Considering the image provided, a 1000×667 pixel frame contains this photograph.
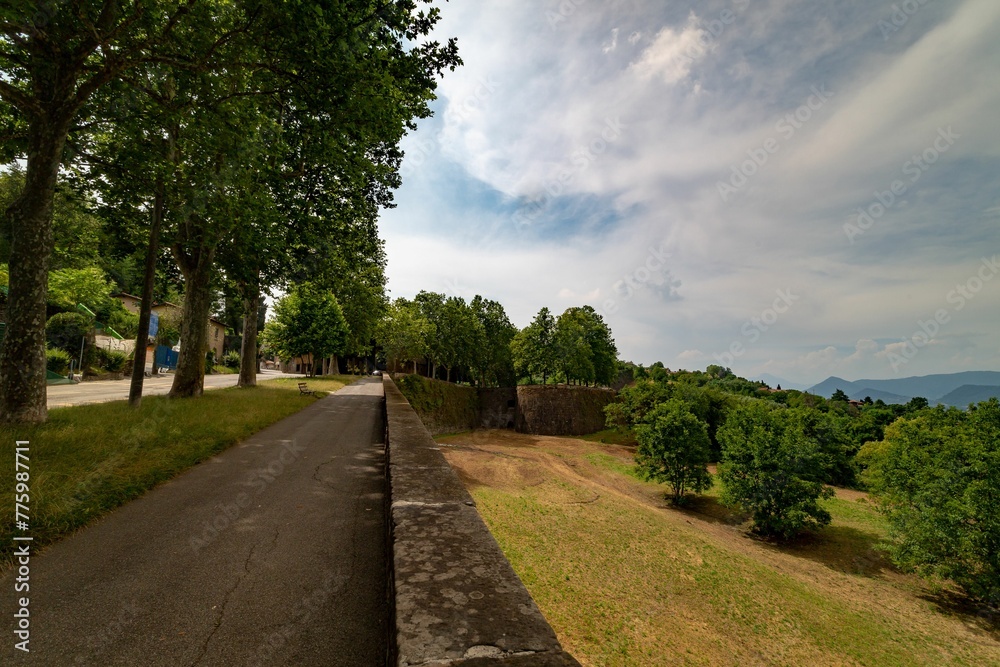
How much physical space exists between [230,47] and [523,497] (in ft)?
66.8

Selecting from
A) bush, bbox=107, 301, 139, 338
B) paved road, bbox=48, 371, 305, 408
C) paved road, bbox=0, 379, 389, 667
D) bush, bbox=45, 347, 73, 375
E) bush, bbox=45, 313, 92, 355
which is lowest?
paved road, bbox=48, 371, 305, 408

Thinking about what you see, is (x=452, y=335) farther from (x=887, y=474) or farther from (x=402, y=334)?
(x=887, y=474)

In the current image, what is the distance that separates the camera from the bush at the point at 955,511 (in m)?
15.2

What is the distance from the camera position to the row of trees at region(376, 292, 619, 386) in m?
49.8

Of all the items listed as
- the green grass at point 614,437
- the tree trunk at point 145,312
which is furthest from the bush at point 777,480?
the tree trunk at point 145,312

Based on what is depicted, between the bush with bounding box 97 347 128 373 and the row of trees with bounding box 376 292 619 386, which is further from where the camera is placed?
the row of trees with bounding box 376 292 619 386

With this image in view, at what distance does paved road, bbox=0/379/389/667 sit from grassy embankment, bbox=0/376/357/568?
279 mm

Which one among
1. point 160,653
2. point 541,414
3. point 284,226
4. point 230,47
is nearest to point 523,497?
point 284,226

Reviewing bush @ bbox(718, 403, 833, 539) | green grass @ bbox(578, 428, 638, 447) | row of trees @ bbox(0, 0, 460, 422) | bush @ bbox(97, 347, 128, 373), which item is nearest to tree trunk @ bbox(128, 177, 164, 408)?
row of trees @ bbox(0, 0, 460, 422)

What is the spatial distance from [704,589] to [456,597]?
15.1 metres

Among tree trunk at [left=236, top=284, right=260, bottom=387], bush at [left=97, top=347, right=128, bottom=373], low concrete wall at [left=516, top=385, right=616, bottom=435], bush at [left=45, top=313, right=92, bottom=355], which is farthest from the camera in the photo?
low concrete wall at [left=516, top=385, right=616, bottom=435]

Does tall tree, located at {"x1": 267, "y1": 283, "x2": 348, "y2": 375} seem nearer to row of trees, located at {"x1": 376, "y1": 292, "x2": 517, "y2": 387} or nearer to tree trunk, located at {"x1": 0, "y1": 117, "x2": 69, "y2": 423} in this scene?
row of trees, located at {"x1": 376, "y1": 292, "x2": 517, "y2": 387}

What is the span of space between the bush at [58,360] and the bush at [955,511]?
4945cm

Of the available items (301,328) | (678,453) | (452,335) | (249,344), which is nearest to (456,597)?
Answer: (249,344)
